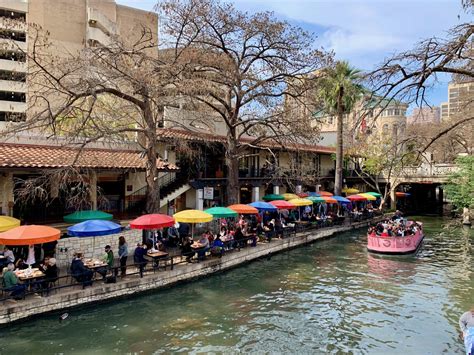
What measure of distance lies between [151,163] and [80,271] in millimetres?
7321

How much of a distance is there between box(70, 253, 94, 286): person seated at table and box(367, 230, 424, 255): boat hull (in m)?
17.7

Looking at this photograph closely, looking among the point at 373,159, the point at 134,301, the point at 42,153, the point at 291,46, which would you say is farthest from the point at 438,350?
the point at 373,159

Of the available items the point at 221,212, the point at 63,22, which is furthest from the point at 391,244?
the point at 63,22

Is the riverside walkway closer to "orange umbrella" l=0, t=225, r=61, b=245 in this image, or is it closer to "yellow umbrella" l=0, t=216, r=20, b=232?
"orange umbrella" l=0, t=225, r=61, b=245

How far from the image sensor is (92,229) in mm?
15031

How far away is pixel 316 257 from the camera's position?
24469 millimetres

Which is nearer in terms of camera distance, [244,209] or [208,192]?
[244,209]

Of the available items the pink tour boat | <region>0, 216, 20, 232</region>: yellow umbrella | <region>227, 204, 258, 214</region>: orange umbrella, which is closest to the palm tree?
the pink tour boat

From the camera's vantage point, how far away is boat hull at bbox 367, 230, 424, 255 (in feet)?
82.2

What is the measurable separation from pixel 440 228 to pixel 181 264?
94.6 ft

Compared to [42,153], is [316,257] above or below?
below

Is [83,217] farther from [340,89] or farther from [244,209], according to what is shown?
[340,89]

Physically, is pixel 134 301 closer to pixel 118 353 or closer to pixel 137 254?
pixel 137 254

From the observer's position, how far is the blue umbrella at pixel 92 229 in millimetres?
14906
